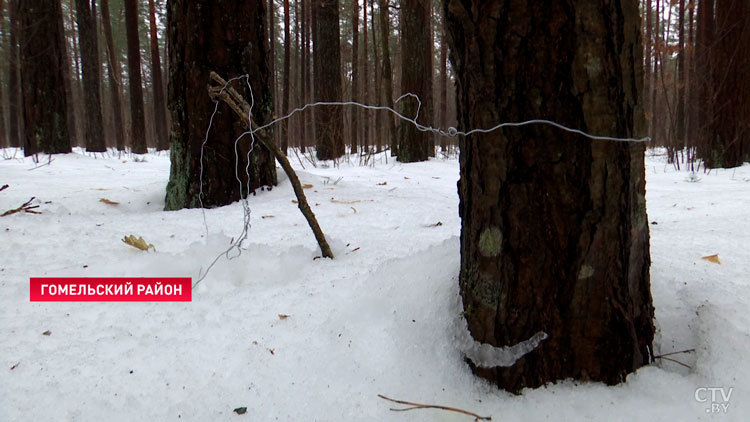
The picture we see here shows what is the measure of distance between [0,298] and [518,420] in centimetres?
163

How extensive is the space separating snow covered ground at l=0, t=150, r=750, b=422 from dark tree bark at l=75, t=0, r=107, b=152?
29.2 feet

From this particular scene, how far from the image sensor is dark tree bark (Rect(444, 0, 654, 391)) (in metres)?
0.95

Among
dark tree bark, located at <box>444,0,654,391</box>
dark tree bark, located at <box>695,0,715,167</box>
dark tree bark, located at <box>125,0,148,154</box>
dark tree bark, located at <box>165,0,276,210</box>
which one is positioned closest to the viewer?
dark tree bark, located at <box>444,0,654,391</box>

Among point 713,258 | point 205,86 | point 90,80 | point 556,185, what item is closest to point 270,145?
point 556,185

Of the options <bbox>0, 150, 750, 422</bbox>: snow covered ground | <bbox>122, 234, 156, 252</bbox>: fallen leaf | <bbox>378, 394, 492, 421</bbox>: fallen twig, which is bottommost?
<bbox>378, 394, 492, 421</bbox>: fallen twig

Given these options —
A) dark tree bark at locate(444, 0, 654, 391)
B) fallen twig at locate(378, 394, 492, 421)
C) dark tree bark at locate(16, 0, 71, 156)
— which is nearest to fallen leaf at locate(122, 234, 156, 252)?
fallen twig at locate(378, 394, 492, 421)

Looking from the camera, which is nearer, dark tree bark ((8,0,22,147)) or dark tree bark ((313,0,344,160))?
dark tree bark ((313,0,344,160))

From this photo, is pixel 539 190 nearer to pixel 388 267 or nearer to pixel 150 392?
pixel 388 267

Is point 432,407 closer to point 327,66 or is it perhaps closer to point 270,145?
point 270,145

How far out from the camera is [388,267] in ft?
5.25

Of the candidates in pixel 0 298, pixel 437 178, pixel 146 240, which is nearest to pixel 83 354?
pixel 0 298

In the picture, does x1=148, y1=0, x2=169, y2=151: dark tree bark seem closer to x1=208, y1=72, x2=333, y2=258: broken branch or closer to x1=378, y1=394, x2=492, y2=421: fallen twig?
Answer: x1=208, y1=72, x2=333, y2=258: broken branch

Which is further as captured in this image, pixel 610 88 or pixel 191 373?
pixel 191 373

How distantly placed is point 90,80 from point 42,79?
408cm
